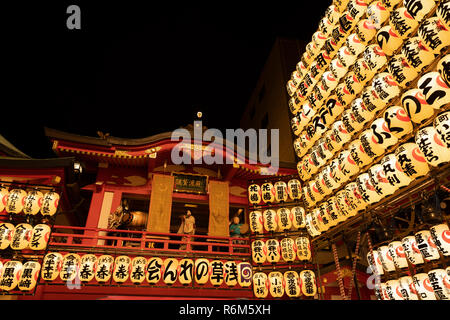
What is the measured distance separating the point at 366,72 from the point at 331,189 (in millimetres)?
3243

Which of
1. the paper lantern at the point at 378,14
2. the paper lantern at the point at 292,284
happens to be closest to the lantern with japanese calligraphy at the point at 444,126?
the paper lantern at the point at 378,14

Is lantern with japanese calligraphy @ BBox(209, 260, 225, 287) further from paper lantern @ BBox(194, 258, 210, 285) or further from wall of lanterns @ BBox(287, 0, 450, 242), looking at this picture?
wall of lanterns @ BBox(287, 0, 450, 242)

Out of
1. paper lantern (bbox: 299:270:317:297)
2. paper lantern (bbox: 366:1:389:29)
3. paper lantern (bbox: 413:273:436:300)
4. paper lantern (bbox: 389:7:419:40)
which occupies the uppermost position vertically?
paper lantern (bbox: 366:1:389:29)

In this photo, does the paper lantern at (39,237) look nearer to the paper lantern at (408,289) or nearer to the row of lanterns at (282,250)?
the row of lanterns at (282,250)

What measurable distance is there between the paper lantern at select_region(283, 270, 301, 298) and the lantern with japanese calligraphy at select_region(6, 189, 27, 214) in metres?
8.64

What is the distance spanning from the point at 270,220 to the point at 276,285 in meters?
2.05

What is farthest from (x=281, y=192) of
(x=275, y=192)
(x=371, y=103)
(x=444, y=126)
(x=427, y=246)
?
(x=444, y=126)

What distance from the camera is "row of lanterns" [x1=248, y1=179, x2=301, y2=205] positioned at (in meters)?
10.2

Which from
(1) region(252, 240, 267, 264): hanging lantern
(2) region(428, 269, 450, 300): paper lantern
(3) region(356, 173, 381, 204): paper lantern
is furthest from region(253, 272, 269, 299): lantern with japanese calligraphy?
(2) region(428, 269, 450, 300): paper lantern

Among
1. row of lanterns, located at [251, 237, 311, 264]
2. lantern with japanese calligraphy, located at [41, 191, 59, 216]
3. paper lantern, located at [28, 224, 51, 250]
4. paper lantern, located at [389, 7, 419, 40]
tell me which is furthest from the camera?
row of lanterns, located at [251, 237, 311, 264]

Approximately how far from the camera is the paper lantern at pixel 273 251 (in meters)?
9.27

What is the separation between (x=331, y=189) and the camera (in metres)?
8.16
